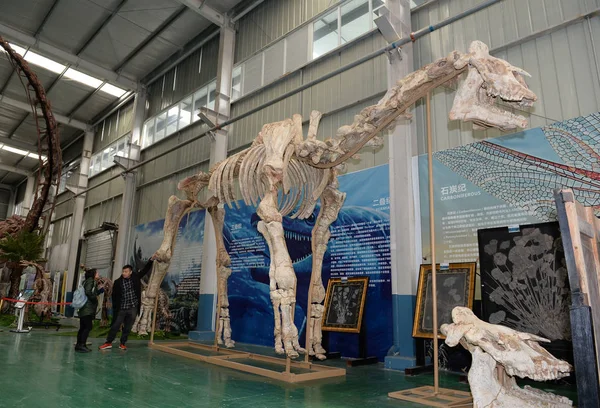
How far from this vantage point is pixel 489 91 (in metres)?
3.60

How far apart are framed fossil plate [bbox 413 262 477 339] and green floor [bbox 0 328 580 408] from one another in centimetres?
73

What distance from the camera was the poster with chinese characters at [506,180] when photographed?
573cm

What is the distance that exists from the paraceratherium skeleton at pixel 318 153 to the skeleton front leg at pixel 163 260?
915 millimetres

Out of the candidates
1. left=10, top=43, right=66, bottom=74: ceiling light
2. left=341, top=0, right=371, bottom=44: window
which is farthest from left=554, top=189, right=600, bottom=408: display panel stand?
left=10, top=43, right=66, bottom=74: ceiling light

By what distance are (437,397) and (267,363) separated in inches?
121

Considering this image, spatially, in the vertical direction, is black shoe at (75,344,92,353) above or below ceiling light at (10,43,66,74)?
below

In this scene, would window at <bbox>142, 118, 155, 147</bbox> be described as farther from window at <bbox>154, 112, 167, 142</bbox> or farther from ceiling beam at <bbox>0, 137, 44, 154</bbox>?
ceiling beam at <bbox>0, 137, 44, 154</bbox>

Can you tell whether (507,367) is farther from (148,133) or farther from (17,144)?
(17,144)

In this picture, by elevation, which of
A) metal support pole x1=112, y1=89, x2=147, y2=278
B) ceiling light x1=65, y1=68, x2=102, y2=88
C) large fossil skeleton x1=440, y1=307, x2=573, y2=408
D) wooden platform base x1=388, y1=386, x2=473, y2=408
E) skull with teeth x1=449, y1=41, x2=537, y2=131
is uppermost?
ceiling light x1=65, y1=68, x2=102, y2=88

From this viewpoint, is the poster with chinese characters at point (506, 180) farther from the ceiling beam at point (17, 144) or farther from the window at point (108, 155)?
the ceiling beam at point (17, 144)

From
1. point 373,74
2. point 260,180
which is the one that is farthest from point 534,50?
point 260,180

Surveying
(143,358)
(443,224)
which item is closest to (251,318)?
(143,358)

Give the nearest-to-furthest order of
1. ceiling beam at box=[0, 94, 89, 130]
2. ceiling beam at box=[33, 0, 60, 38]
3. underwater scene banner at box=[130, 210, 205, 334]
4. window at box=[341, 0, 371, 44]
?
window at box=[341, 0, 371, 44] → underwater scene banner at box=[130, 210, 205, 334] → ceiling beam at box=[33, 0, 60, 38] → ceiling beam at box=[0, 94, 89, 130]

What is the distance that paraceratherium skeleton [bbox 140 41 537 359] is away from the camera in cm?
363
